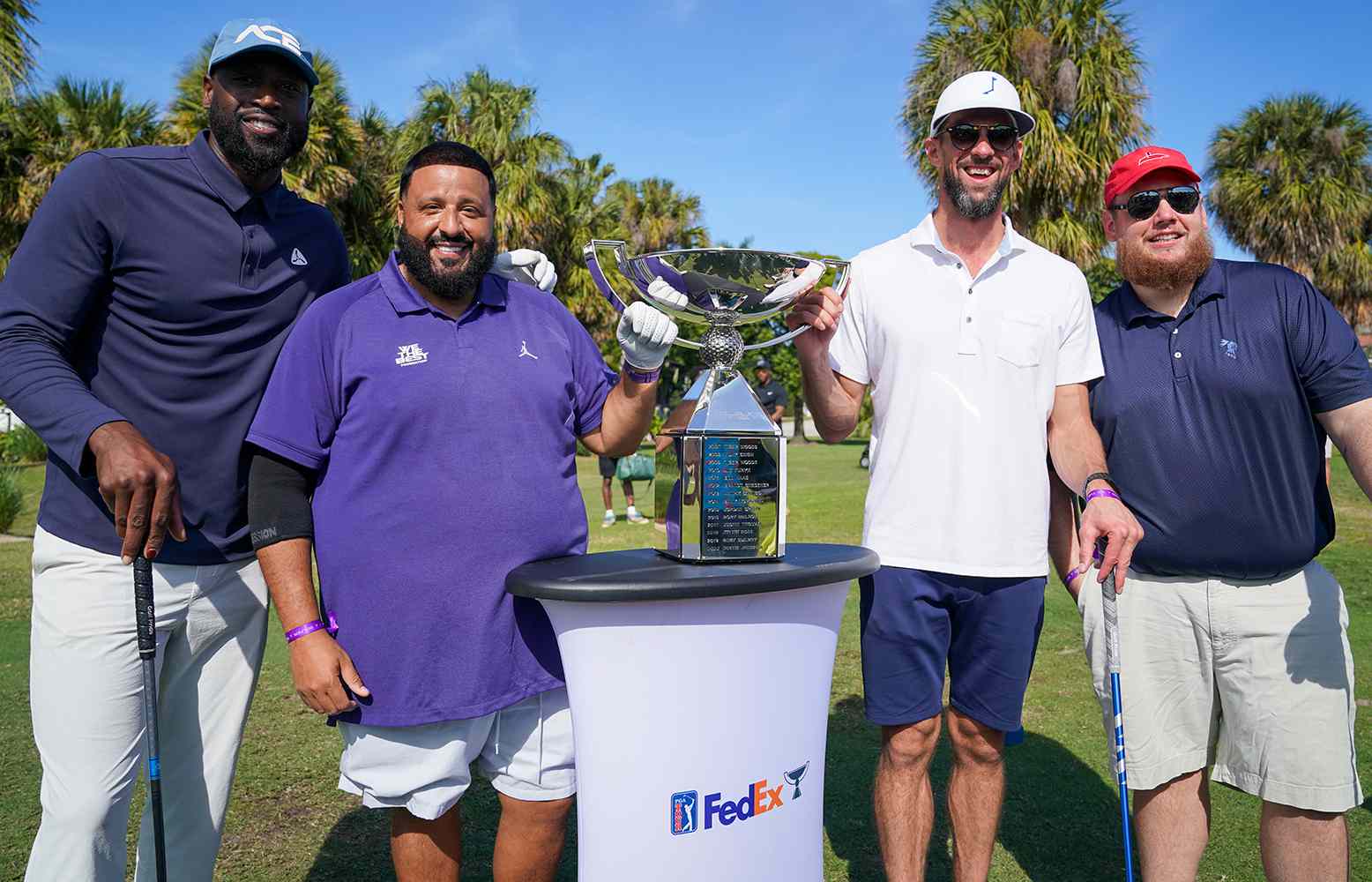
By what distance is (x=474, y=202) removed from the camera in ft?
7.50

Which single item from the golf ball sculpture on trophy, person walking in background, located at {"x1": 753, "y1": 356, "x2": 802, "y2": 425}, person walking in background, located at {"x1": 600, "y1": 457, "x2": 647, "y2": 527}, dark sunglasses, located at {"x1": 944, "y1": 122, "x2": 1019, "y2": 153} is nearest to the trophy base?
the golf ball sculpture on trophy

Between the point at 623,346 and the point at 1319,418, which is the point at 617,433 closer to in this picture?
the point at 623,346

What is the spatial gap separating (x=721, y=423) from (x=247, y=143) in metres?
1.36

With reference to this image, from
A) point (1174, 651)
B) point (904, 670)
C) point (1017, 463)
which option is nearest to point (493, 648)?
point (904, 670)

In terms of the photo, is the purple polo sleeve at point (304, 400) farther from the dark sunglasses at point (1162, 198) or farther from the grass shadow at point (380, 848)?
the dark sunglasses at point (1162, 198)

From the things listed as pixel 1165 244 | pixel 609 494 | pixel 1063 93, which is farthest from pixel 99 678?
pixel 1063 93

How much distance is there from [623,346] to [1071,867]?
2606 millimetres

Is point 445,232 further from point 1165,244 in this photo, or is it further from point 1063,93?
point 1063,93

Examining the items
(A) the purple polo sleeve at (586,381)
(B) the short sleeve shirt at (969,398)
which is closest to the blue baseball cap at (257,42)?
(A) the purple polo sleeve at (586,381)

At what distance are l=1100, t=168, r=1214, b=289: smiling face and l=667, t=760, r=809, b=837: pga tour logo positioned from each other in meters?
1.79

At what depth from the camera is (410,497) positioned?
7.06 feet

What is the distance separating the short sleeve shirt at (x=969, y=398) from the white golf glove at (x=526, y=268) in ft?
3.10

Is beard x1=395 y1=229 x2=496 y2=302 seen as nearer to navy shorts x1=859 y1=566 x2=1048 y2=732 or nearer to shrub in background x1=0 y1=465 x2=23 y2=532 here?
navy shorts x1=859 y1=566 x2=1048 y2=732

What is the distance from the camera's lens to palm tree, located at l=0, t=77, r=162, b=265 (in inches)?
612
